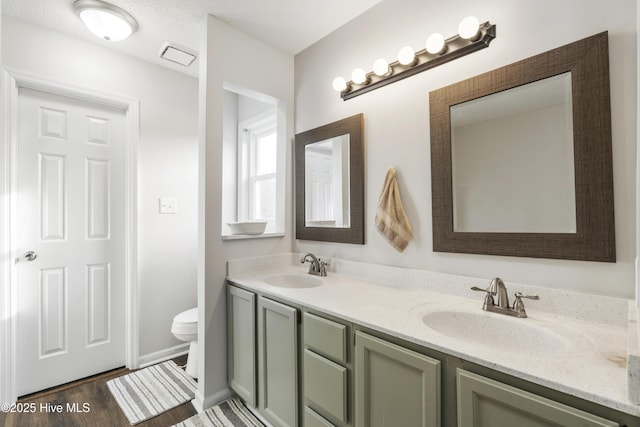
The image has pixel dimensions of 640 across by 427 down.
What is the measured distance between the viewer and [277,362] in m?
1.49

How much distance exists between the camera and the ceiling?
1701mm

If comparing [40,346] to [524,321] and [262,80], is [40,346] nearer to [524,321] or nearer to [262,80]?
[262,80]

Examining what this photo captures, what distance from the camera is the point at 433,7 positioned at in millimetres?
1487

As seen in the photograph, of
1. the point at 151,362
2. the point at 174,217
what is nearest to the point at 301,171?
the point at 174,217


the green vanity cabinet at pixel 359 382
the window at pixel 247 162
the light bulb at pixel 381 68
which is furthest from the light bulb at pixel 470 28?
the window at pixel 247 162

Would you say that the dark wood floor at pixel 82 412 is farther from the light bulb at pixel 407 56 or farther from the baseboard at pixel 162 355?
the light bulb at pixel 407 56

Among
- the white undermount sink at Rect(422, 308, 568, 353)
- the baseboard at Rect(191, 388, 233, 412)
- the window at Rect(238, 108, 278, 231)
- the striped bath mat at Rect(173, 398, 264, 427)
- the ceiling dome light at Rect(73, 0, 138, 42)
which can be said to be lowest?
the striped bath mat at Rect(173, 398, 264, 427)

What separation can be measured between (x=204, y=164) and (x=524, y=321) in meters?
1.78

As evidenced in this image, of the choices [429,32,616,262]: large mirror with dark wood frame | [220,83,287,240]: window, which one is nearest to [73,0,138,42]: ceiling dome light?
[220,83,287,240]: window

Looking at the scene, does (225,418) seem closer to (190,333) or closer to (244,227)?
(190,333)

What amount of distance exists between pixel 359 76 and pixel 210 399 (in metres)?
2.18

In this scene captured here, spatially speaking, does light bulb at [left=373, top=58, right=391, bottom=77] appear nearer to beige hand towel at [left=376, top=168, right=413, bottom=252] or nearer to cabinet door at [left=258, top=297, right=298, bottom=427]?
beige hand towel at [left=376, top=168, right=413, bottom=252]

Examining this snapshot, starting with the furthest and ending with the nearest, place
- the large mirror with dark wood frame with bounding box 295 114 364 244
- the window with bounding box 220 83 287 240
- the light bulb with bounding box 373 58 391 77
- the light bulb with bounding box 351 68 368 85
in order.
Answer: the window with bounding box 220 83 287 240
the large mirror with dark wood frame with bounding box 295 114 364 244
the light bulb with bounding box 351 68 368 85
the light bulb with bounding box 373 58 391 77

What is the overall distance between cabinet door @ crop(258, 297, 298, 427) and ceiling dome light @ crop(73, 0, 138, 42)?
188 centimetres
